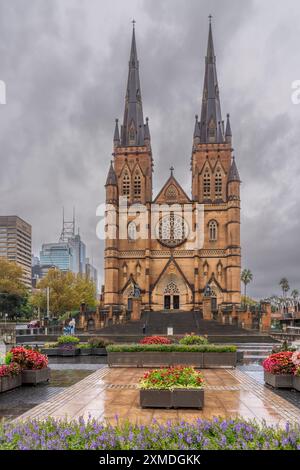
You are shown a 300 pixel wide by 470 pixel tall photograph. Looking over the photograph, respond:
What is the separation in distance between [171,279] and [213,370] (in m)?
45.8

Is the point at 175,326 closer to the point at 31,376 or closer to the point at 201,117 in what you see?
the point at 201,117

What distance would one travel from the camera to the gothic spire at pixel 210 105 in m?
67.6

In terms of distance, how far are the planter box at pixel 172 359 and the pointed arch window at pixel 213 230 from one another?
153ft

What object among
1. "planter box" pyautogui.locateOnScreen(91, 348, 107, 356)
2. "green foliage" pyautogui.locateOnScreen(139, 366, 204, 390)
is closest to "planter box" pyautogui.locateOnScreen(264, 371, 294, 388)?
"green foliage" pyautogui.locateOnScreen(139, 366, 204, 390)

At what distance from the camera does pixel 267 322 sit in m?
49.2

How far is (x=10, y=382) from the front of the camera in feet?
42.0

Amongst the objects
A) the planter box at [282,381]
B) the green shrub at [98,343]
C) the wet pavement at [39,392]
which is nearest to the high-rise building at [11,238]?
the green shrub at [98,343]

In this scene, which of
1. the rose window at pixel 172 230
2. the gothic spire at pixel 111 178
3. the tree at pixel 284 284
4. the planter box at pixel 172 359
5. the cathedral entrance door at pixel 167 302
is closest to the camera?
the planter box at pixel 172 359

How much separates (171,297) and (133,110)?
2973cm

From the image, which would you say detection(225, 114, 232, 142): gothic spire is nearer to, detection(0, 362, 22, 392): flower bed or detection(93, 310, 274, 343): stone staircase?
detection(93, 310, 274, 343): stone staircase

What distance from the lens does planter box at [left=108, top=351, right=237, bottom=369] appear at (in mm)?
17203

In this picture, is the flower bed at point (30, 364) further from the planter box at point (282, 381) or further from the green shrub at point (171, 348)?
the planter box at point (282, 381)

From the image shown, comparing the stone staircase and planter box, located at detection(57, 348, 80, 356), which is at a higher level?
planter box, located at detection(57, 348, 80, 356)

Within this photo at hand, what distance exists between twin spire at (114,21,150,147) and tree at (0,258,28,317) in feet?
103
